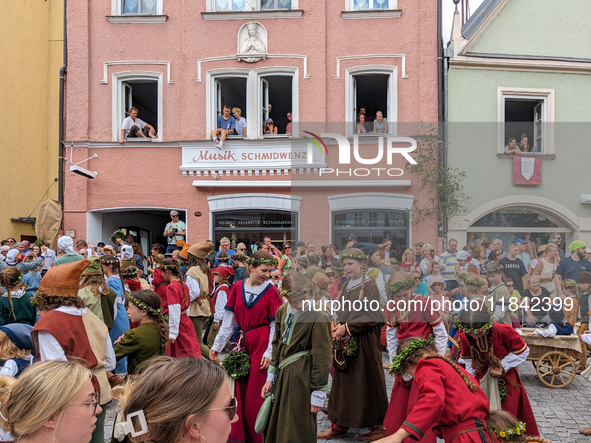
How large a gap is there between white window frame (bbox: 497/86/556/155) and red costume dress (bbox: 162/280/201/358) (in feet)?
11.6

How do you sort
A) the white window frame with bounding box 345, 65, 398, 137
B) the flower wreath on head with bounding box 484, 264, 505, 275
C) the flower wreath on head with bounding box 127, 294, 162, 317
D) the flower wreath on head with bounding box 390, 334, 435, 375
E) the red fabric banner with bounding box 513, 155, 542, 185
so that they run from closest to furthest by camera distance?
the flower wreath on head with bounding box 390, 334, 435, 375 < the flower wreath on head with bounding box 127, 294, 162, 317 < the flower wreath on head with bounding box 484, 264, 505, 275 < the red fabric banner with bounding box 513, 155, 542, 185 < the white window frame with bounding box 345, 65, 398, 137

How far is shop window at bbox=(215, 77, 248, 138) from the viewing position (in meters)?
14.2

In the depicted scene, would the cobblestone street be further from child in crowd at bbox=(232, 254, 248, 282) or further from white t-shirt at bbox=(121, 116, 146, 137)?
white t-shirt at bbox=(121, 116, 146, 137)

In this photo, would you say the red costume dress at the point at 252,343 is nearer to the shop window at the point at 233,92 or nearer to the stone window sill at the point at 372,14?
the shop window at the point at 233,92

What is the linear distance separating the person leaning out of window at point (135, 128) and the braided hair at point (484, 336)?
36.6 feet

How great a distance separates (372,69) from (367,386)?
32.5ft

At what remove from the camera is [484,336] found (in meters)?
4.50

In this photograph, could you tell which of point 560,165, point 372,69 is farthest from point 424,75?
point 560,165

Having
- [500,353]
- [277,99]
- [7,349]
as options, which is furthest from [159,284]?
[277,99]

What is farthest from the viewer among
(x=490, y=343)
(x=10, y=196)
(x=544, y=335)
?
(x=10, y=196)

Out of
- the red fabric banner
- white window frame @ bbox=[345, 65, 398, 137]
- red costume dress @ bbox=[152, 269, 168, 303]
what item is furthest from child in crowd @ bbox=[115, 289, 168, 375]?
white window frame @ bbox=[345, 65, 398, 137]

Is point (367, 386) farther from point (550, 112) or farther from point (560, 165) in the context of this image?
point (550, 112)

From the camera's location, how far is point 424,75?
1315 cm

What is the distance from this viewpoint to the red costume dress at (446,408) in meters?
3.06
